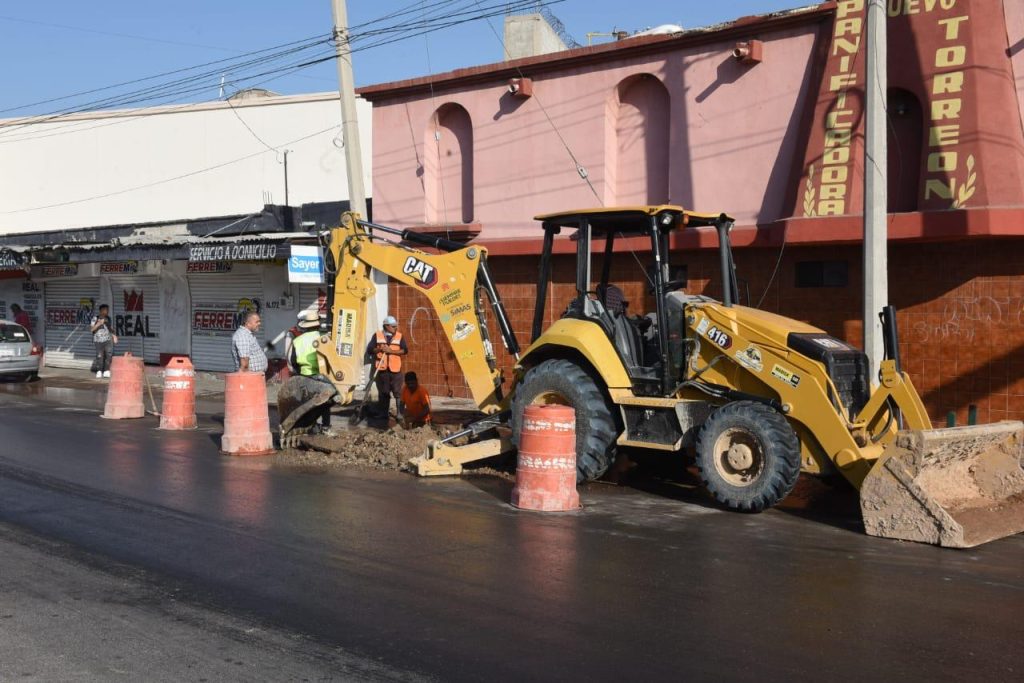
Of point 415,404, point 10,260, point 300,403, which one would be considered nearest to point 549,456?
point 300,403

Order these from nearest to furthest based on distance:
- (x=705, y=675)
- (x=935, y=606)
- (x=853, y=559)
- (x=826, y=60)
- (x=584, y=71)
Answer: (x=705, y=675) → (x=935, y=606) → (x=853, y=559) → (x=826, y=60) → (x=584, y=71)

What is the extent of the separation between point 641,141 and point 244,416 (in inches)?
342

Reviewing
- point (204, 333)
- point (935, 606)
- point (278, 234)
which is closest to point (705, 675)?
point (935, 606)

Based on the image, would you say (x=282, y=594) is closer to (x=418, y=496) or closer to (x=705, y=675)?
(x=705, y=675)

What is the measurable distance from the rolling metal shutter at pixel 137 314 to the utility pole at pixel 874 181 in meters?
20.6

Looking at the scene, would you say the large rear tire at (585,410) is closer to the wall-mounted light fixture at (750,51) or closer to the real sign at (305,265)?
the wall-mounted light fixture at (750,51)

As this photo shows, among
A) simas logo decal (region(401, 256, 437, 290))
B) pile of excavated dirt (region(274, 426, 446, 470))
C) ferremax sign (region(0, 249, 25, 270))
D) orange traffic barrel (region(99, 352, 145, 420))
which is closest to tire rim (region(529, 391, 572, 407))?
pile of excavated dirt (region(274, 426, 446, 470))

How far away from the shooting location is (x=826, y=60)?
15.4 m

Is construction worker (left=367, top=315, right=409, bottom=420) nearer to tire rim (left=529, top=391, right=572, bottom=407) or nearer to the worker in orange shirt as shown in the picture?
the worker in orange shirt

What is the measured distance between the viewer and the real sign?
20688 millimetres

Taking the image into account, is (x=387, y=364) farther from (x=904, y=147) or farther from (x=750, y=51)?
(x=904, y=147)

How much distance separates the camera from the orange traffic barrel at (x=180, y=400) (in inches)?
592

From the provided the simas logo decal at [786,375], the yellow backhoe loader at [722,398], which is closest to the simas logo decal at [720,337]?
the yellow backhoe loader at [722,398]

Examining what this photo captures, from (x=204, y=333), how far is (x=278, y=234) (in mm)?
4301
